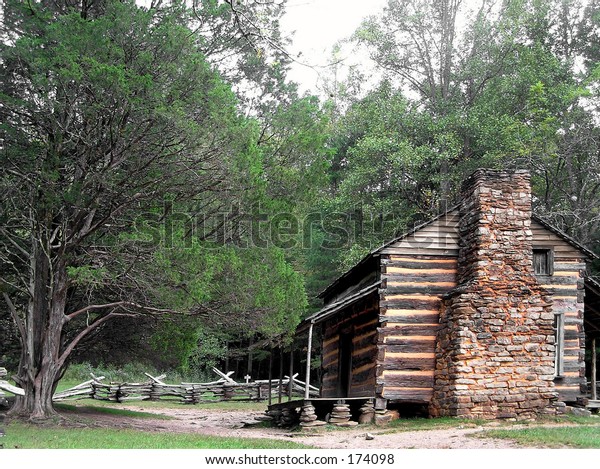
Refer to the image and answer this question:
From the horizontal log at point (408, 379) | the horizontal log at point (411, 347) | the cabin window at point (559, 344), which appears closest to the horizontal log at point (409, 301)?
the horizontal log at point (411, 347)

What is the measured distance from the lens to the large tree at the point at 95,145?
49.3 feet

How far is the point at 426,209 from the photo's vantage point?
32094 mm

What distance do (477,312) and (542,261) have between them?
3.64m

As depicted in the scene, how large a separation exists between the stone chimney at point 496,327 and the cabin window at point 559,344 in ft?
7.03

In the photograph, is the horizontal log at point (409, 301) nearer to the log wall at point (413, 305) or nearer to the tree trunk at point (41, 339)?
the log wall at point (413, 305)

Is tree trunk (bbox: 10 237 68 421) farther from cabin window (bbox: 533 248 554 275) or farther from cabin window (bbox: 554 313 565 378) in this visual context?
cabin window (bbox: 554 313 565 378)

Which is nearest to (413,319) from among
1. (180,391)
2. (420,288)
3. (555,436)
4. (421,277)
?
(420,288)

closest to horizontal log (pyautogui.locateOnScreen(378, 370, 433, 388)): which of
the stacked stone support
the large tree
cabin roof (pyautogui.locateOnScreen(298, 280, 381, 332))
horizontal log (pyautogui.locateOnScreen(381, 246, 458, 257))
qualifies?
the stacked stone support

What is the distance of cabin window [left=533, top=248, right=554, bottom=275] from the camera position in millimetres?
19203

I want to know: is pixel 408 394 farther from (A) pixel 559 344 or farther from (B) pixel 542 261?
(B) pixel 542 261

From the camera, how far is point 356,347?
67.4 ft

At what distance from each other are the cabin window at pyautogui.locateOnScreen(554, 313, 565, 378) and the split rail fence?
14.3 m

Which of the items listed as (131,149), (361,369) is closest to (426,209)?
(361,369)

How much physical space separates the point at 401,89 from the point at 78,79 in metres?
23.4
